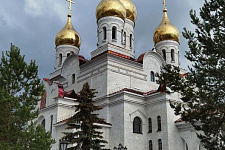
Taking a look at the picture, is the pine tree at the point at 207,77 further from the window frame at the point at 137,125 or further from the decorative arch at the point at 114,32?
the decorative arch at the point at 114,32

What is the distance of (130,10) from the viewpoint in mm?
33531

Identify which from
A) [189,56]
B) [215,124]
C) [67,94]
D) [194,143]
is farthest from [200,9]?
[67,94]

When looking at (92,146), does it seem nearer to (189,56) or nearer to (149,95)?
(189,56)

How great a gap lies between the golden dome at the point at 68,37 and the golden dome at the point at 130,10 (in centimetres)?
618

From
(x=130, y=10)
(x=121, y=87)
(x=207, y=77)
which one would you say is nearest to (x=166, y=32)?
(x=130, y=10)

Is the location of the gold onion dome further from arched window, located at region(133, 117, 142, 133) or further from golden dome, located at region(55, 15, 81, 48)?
arched window, located at region(133, 117, 142, 133)

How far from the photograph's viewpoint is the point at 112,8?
96.2 ft

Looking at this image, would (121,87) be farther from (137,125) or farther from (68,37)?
(68,37)

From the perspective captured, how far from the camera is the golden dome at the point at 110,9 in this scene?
29.3m

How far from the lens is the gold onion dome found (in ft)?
108

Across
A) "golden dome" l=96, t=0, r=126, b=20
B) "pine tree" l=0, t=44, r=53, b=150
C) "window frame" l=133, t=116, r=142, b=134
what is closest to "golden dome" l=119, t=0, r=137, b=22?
"golden dome" l=96, t=0, r=126, b=20

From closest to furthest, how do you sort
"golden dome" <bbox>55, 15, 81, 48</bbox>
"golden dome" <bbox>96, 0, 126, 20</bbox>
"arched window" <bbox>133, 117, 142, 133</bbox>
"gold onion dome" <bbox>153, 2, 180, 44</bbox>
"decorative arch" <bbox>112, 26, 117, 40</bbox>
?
"arched window" <bbox>133, 117, 142, 133</bbox> < "decorative arch" <bbox>112, 26, 117, 40</bbox> < "golden dome" <bbox>96, 0, 126, 20</bbox> < "gold onion dome" <bbox>153, 2, 180, 44</bbox> < "golden dome" <bbox>55, 15, 81, 48</bbox>

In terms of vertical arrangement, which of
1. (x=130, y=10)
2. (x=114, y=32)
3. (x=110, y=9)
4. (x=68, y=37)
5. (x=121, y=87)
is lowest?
(x=121, y=87)

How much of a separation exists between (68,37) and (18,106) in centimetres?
2060
